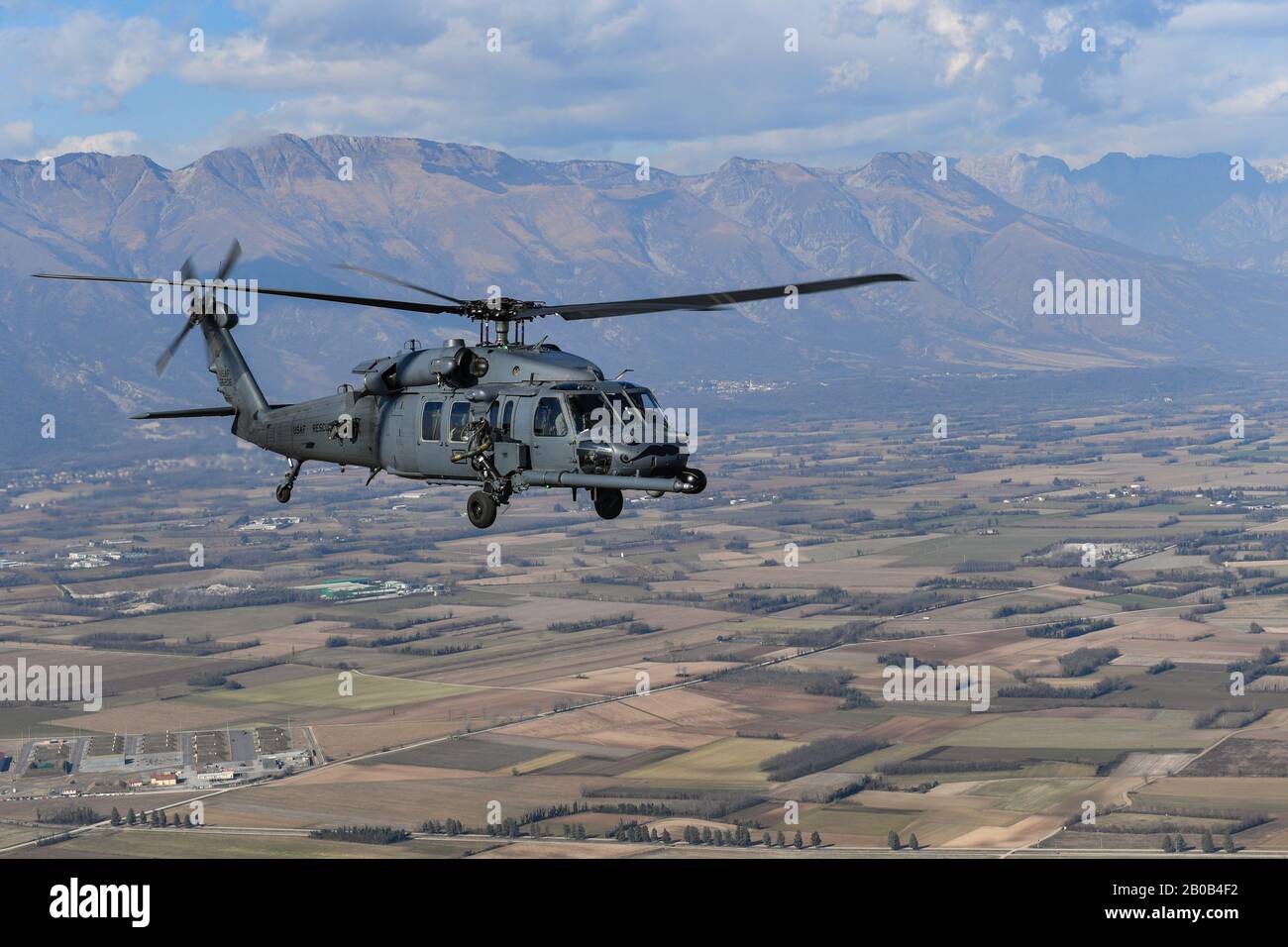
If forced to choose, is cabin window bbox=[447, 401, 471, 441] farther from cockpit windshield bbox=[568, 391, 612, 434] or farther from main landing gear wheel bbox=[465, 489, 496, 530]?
cockpit windshield bbox=[568, 391, 612, 434]

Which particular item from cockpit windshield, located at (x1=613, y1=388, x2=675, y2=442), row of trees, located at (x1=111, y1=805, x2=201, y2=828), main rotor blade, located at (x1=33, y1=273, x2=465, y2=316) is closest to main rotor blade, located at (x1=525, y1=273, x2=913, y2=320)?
cockpit windshield, located at (x1=613, y1=388, x2=675, y2=442)

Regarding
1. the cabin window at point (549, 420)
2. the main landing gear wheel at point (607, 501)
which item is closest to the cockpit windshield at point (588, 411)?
the cabin window at point (549, 420)

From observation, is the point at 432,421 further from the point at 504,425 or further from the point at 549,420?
the point at 549,420

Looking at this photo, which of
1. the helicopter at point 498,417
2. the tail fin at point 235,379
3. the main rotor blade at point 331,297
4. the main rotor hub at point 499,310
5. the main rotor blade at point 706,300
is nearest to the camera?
the main rotor blade at point 706,300

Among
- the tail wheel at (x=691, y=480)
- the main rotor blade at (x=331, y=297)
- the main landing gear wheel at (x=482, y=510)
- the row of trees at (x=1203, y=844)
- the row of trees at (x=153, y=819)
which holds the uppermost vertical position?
the main rotor blade at (x=331, y=297)

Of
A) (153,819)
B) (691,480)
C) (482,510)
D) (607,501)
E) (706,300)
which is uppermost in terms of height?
(706,300)

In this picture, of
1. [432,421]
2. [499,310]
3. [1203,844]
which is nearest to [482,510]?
[432,421]

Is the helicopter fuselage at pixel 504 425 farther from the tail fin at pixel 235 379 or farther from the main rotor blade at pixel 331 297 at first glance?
the tail fin at pixel 235 379
